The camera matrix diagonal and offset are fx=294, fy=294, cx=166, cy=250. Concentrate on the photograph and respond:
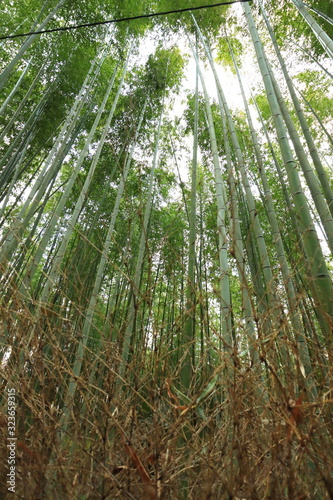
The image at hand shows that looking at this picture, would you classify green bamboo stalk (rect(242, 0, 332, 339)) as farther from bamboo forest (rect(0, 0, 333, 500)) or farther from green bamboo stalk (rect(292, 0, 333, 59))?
green bamboo stalk (rect(292, 0, 333, 59))

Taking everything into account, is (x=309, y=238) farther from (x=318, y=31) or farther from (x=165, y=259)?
(x=318, y=31)

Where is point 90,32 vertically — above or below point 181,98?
below

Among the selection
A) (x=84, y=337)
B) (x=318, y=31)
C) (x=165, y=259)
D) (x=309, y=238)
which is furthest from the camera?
(x=318, y=31)

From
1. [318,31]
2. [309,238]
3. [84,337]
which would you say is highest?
[318,31]

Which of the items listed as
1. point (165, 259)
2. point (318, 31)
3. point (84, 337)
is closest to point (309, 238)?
point (165, 259)

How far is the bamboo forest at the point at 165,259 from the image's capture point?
91 cm

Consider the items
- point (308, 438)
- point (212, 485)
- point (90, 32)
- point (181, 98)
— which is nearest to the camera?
point (308, 438)

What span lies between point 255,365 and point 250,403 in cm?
12

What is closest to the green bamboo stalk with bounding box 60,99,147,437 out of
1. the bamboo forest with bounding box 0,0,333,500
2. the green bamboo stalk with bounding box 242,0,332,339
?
the bamboo forest with bounding box 0,0,333,500

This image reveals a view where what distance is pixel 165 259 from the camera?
5.55ft

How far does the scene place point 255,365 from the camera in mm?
1006

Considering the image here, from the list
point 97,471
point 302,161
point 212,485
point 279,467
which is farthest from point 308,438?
point 302,161

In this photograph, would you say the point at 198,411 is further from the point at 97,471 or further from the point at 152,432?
the point at 97,471

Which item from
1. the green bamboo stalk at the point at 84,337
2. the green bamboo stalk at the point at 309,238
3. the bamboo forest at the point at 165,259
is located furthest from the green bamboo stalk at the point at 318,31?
the green bamboo stalk at the point at 84,337
